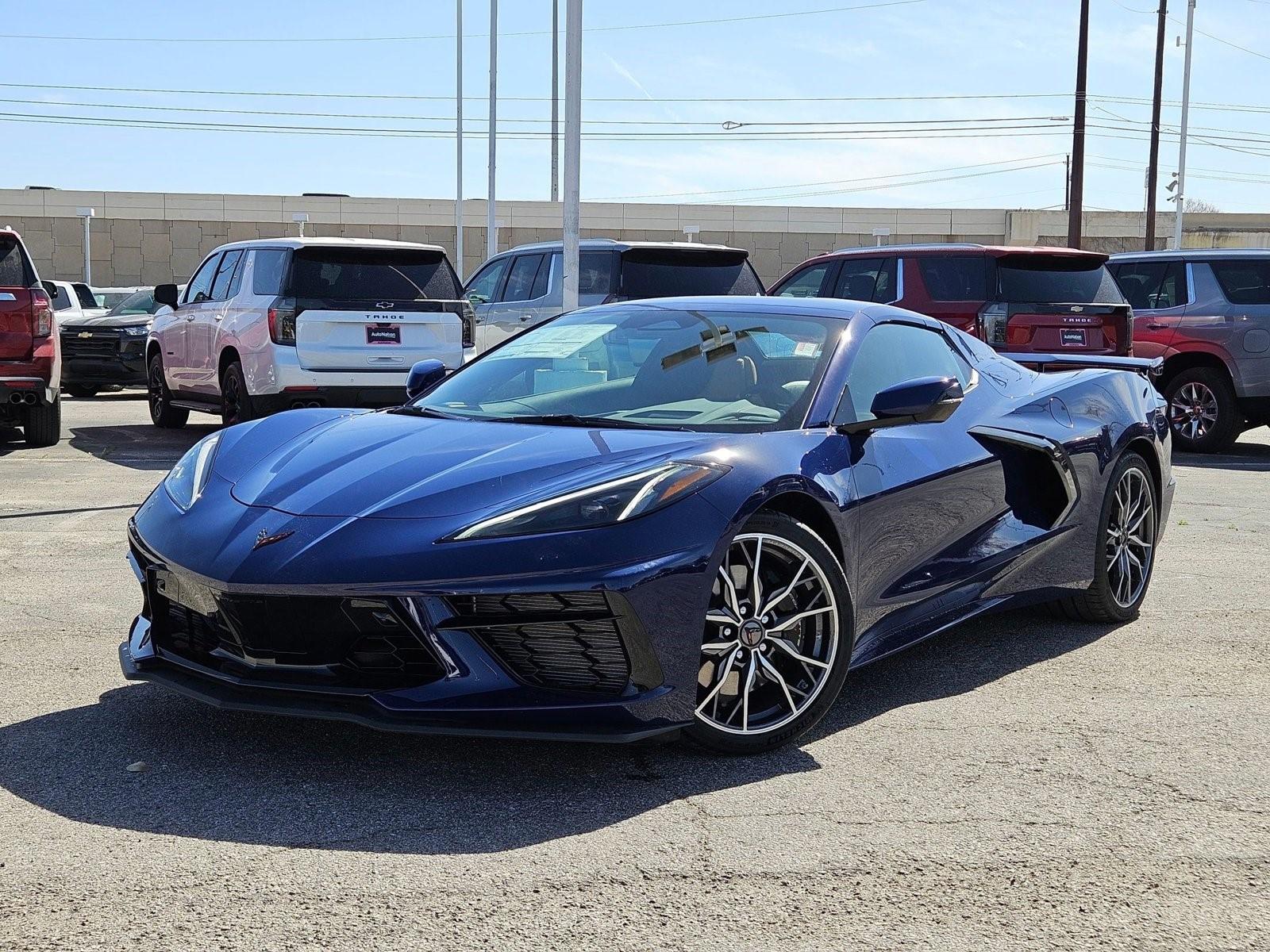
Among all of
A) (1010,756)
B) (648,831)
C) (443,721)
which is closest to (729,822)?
(648,831)

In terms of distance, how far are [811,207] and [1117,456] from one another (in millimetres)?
36705

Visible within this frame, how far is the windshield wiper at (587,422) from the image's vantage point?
186 inches

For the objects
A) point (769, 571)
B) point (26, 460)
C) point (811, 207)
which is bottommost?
point (26, 460)

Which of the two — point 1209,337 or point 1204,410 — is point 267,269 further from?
point 1204,410

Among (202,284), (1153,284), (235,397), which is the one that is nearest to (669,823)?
(235,397)

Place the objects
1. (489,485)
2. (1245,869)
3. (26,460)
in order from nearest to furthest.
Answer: (1245,869)
(489,485)
(26,460)

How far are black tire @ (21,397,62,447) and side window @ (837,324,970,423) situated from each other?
31.0 ft

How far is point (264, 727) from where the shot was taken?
176 inches

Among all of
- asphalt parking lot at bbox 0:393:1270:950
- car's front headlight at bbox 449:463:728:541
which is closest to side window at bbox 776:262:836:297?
A: asphalt parking lot at bbox 0:393:1270:950

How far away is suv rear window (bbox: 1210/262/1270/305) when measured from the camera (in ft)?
45.4

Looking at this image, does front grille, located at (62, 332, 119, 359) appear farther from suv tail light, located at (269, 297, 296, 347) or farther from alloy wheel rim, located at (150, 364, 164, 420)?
suv tail light, located at (269, 297, 296, 347)

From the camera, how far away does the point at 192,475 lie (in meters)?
4.83

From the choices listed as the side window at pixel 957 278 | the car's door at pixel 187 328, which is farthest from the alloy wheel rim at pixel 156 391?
the side window at pixel 957 278

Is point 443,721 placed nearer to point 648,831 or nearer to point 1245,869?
point 648,831
